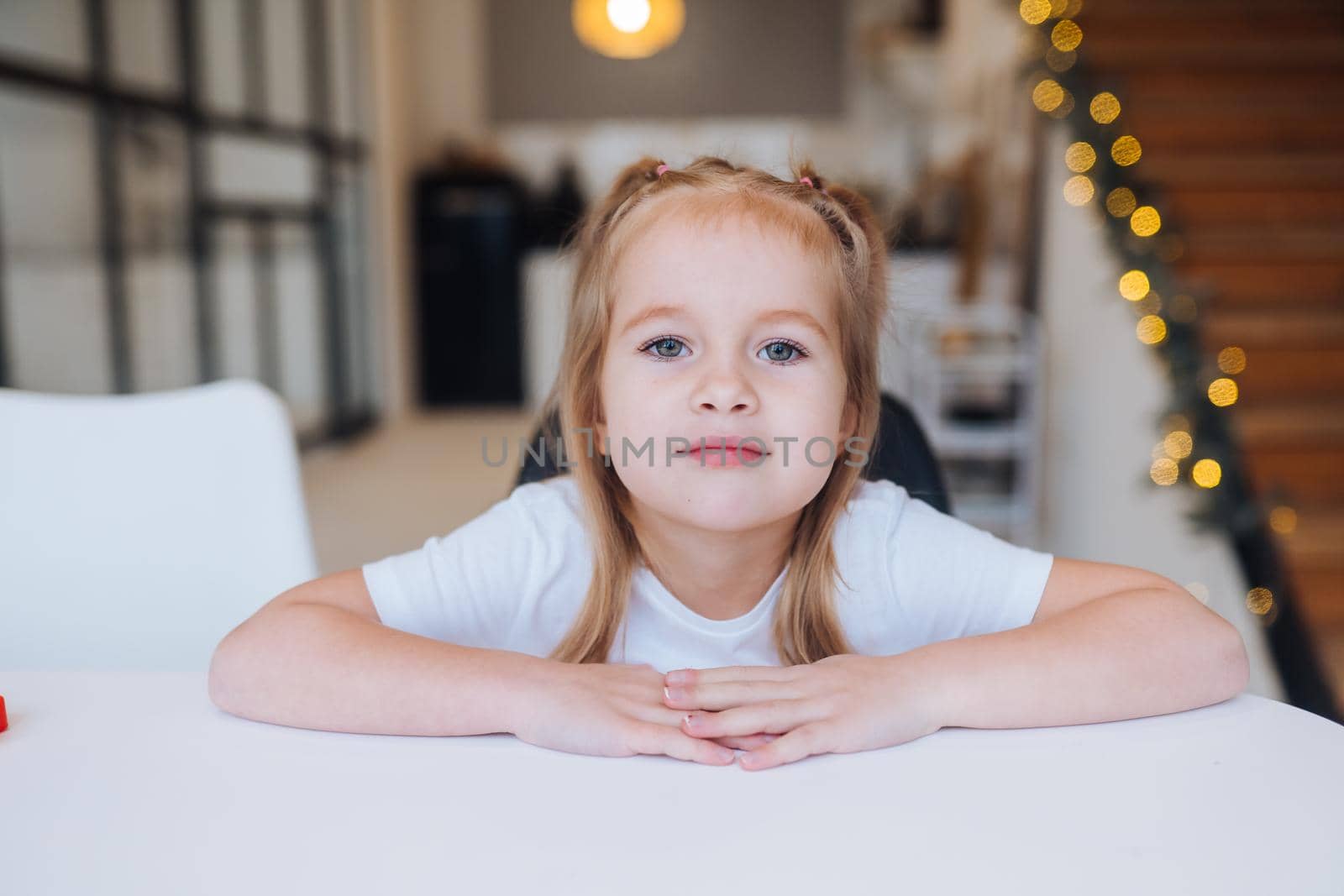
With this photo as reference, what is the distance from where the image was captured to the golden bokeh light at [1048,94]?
3.04m

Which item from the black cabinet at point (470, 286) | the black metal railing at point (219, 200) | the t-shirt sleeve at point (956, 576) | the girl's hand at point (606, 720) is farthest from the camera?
the black cabinet at point (470, 286)

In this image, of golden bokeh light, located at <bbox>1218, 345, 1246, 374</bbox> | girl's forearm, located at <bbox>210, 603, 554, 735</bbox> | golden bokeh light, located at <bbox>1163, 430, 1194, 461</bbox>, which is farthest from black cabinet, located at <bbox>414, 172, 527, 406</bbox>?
girl's forearm, located at <bbox>210, 603, 554, 735</bbox>

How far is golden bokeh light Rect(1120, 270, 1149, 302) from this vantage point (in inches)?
103

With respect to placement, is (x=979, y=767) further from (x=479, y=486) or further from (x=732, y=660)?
(x=479, y=486)

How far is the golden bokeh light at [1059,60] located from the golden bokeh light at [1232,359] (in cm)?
92

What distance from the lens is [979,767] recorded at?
661 mm

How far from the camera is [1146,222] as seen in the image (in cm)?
273

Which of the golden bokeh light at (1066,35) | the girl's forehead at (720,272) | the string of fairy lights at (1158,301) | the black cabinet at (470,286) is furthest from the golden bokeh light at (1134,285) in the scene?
the black cabinet at (470,286)

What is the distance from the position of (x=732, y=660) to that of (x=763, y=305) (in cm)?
34

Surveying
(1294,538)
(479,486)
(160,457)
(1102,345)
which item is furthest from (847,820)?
(479,486)

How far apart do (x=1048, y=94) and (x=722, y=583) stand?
2.49 metres

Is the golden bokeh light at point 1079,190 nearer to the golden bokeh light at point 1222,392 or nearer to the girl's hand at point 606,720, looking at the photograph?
the golden bokeh light at point 1222,392

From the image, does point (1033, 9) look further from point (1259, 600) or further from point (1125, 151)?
point (1259, 600)

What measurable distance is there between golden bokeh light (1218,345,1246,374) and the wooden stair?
0.02 metres
